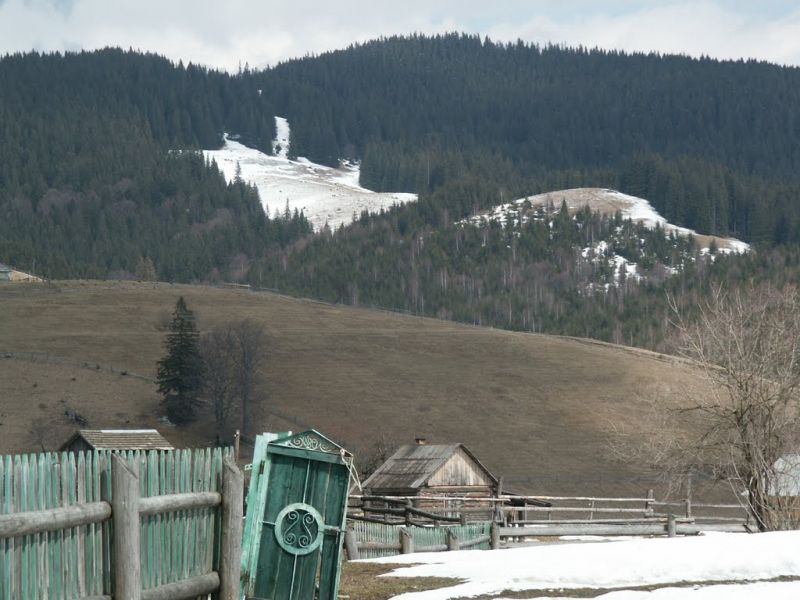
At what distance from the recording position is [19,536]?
345 inches

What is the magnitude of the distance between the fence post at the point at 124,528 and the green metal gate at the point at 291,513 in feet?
8.10

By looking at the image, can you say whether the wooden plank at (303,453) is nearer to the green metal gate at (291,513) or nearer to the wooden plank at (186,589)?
the green metal gate at (291,513)

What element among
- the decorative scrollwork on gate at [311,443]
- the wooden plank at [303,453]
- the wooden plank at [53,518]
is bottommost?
the wooden plank at [53,518]

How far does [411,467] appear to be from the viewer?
50.8 m

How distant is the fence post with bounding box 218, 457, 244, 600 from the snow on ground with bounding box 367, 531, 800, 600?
2.69 metres

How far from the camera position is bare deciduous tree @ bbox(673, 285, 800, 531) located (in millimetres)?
29031

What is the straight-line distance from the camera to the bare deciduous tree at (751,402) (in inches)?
1143

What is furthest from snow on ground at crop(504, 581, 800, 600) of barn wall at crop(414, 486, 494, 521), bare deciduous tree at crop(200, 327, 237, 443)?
bare deciduous tree at crop(200, 327, 237, 443)

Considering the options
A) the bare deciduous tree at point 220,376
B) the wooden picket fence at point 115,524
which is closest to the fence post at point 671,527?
the wooden picket fence at point 115,524

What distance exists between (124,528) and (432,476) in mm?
40664

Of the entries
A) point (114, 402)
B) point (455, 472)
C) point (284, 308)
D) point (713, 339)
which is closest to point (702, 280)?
point (284, 308)

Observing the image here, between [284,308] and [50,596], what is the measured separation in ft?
377

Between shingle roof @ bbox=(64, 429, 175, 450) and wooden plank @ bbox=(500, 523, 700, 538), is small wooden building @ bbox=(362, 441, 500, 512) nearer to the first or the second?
shingle roof @ bbox=(64, 429, 175, 450)

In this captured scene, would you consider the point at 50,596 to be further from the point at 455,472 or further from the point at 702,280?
the point at 702,280
